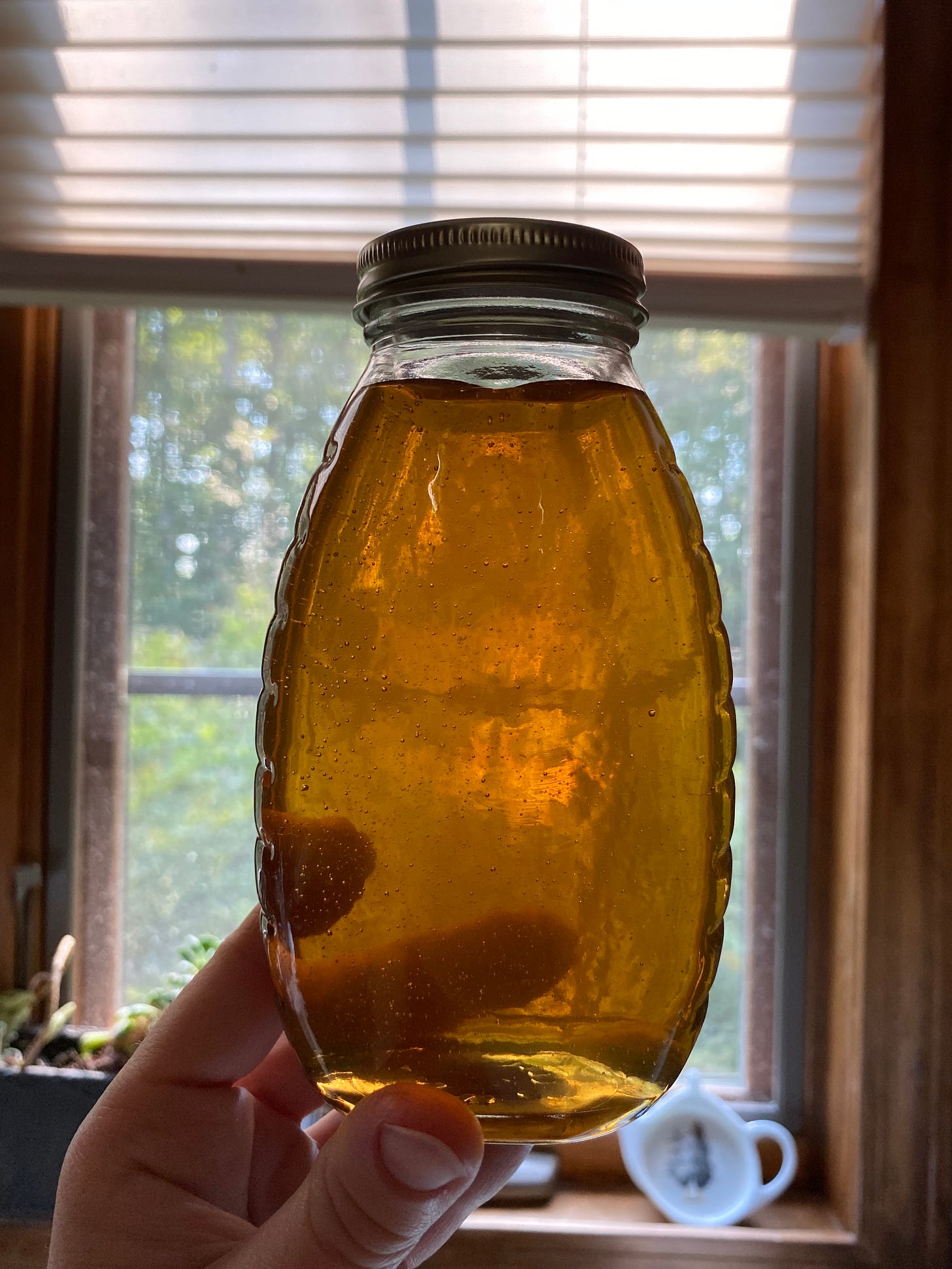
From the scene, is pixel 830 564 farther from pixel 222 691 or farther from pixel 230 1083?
pixel 230 1083

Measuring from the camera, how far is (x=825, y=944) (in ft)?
4.35

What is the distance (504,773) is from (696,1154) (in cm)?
100

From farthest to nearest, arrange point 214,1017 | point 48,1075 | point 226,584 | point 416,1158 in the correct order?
point 226,584 < point 48,1075 < point 214,1017 < point 416,1158

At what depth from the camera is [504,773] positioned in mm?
445

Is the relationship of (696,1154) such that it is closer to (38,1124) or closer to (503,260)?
(38,1124)

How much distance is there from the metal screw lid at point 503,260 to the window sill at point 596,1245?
108 cm

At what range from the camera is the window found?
53.5 inches

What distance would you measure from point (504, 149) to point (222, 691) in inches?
29.1

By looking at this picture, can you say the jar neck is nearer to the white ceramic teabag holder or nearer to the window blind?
the window blind

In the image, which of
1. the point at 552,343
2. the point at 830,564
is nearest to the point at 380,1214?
the point at 552,343

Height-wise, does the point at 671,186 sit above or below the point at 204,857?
above

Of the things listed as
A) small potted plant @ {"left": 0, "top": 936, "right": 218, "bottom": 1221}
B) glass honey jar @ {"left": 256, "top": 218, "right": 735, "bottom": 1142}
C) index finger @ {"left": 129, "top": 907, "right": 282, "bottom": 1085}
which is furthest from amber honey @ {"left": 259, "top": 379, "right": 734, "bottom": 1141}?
small potted plant @ {"left": 0, "top": 936, "right": 218, "bottom": 1221}

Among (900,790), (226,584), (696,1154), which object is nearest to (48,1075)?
(226,584)

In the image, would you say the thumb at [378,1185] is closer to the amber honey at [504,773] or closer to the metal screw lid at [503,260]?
the amber honey at [504,773]
